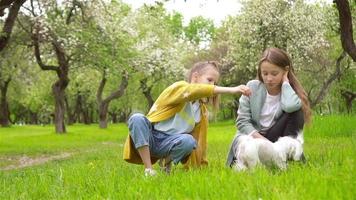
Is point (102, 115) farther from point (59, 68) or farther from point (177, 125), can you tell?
point (177, 125)

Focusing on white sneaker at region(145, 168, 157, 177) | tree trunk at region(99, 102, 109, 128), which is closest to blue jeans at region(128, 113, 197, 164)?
white sneaker at region(145, 168, 157, 177)

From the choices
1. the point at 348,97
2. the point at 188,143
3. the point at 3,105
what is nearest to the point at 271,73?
the point at 188,143

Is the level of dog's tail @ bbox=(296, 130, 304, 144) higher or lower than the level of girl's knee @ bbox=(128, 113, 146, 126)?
lower

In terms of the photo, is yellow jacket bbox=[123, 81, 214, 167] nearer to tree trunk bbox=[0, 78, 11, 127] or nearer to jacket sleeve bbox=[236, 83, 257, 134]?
jacket sleeve bbox=[236, 83, 257, 134]

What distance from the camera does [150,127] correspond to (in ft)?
20.4

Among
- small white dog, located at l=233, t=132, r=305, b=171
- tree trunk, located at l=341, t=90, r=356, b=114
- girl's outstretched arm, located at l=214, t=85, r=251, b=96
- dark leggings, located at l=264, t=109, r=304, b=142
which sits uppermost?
tree trunk, located at l=341, t=90, r=356, b=114

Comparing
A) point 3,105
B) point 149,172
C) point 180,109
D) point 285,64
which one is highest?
point 3,105

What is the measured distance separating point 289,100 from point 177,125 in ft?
4.41

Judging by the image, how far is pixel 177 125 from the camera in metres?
6.33

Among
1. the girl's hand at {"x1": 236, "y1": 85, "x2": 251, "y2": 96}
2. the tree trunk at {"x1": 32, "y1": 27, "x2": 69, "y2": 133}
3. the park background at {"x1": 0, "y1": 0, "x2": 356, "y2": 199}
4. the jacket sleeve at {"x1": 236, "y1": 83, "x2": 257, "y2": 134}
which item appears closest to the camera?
the park background at {"x1": 0, "y1": 0, "x2": 356, "y2": 199}

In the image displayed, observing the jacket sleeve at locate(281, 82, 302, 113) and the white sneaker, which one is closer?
the white sneaker

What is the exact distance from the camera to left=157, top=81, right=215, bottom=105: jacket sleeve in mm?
5910

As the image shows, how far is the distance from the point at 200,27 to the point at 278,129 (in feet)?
276

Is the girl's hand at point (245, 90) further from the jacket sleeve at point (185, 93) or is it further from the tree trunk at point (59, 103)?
the tree trunk at point (59, 103)
